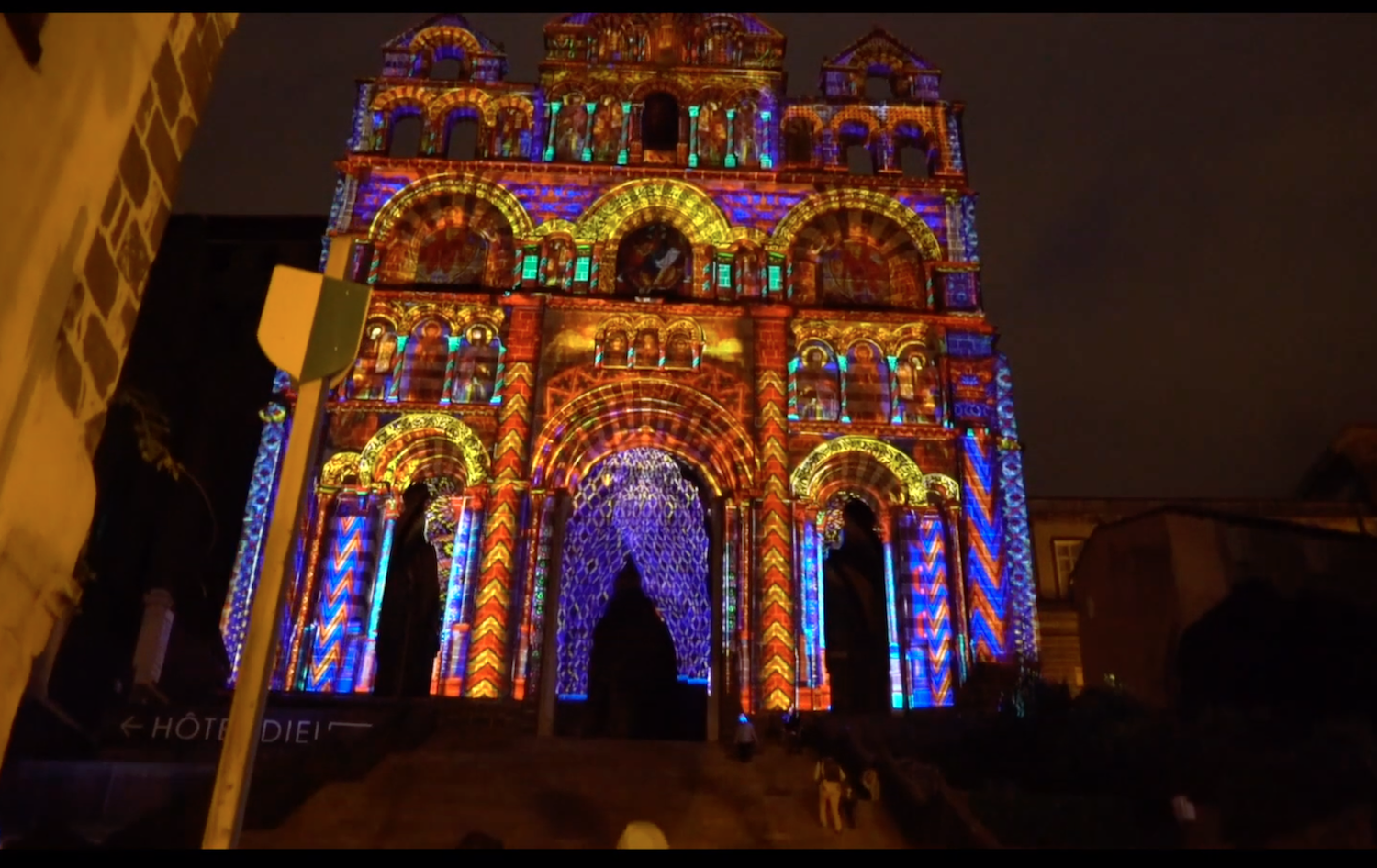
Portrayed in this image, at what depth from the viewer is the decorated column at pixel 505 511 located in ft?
65.1

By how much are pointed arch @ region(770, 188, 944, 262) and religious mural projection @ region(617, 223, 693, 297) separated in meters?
1.94

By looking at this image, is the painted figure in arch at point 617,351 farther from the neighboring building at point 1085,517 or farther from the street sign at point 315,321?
the street sign at point 315,321

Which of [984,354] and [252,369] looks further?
[252,369]

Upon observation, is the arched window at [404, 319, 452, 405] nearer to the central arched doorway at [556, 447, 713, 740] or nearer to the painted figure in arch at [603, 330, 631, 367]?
the painted figure in arch at [603, 330, 631, 367]

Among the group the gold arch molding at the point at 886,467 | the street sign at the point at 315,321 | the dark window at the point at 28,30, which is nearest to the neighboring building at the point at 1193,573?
the gold arch molding at the point at 886,467

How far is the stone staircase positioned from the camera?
11.7 meters

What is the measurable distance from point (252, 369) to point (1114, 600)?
20.3m

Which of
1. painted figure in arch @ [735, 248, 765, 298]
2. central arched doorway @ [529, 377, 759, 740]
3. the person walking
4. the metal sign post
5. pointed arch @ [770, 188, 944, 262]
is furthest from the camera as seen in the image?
pointed arch @ [770, 188, 944, 262]

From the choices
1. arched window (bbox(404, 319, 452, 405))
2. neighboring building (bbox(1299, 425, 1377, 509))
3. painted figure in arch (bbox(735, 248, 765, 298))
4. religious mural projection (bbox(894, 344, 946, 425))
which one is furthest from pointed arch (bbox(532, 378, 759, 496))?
neighboring building (bbox(1299, 425, 1377, 509))

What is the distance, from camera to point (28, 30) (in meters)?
3.50

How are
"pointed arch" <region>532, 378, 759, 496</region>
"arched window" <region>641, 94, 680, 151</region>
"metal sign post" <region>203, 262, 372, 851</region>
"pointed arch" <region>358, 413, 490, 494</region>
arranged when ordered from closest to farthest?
1. "metal sign post" <region>203, 262, 372, 851</region>
2. "pointed arch" <region>358, 413, 490, 494</region>
3. "pointed arch" <region>532, 378, 759, 496</region>
4. "arched window" <region>641, 94, 680, 151</region>

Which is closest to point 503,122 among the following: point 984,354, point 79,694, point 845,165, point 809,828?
point 845,165

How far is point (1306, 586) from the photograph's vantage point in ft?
63.1

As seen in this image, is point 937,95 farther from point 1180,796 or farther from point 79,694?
point 79,694
